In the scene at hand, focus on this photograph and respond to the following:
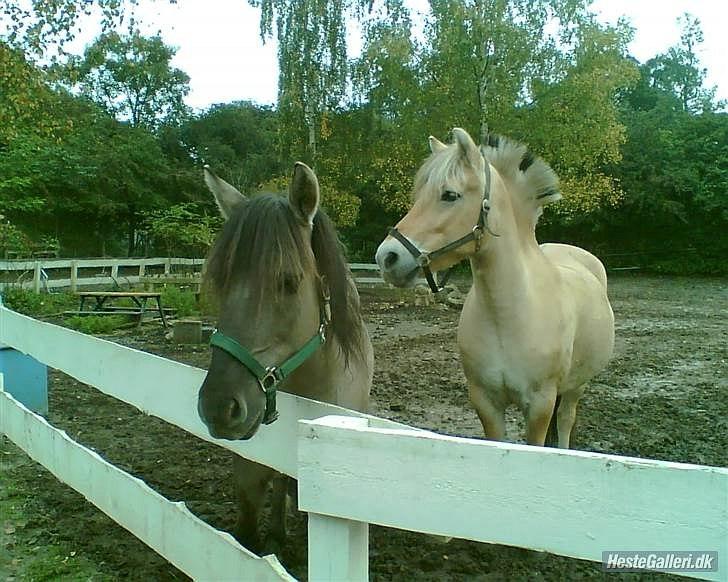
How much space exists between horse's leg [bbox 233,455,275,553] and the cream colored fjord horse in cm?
101

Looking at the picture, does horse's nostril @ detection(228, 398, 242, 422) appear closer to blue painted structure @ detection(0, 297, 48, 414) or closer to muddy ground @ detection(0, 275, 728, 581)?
muddy ground @ detection(0, 275, 728, 581)

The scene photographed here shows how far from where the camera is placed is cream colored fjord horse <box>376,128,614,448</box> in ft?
9.50

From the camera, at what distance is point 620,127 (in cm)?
1689

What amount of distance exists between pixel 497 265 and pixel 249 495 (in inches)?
63.5

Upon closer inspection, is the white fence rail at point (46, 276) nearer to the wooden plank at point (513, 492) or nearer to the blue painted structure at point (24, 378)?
the blue painted structure at point (24, 378)

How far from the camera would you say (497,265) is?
313cm

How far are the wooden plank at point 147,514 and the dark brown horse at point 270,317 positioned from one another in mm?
281

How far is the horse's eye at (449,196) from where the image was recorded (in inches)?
115

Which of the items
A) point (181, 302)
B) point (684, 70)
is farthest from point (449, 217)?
point (684, 70)

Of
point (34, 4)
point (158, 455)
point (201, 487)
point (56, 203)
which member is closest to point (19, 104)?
point (34, 4)

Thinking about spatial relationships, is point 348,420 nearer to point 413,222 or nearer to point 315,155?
point 413,222

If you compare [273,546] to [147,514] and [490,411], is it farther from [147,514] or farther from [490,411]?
[490,411]

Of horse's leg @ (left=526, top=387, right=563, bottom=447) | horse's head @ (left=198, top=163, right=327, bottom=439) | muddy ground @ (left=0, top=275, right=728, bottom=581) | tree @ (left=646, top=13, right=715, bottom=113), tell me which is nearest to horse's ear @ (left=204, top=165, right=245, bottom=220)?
horse's head @ (left=198, top=163, right=327, bottom=439)

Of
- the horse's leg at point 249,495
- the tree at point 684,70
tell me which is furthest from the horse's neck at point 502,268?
the tree at point 684,70
